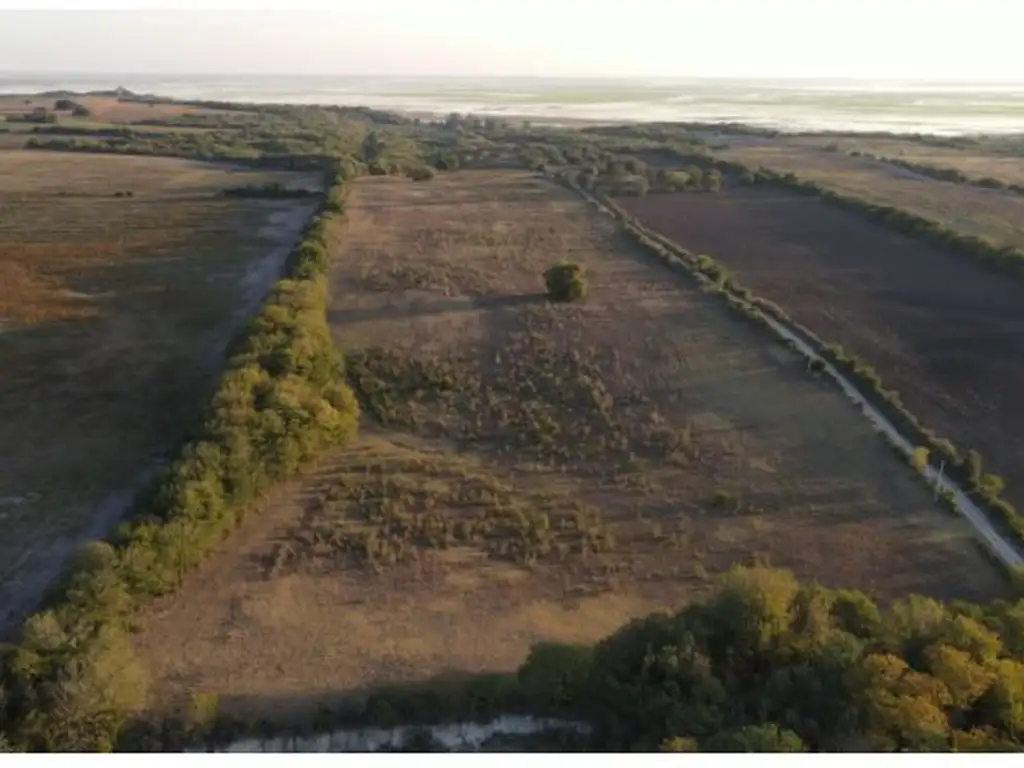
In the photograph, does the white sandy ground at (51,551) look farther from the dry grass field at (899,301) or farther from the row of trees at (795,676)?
the dry grass field at (899,301)

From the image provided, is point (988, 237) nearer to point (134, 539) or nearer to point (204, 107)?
point (134, 539)

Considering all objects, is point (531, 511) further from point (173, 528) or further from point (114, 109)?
point (114, 109)

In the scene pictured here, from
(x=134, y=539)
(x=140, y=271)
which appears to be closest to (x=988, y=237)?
(x=140, y=271)

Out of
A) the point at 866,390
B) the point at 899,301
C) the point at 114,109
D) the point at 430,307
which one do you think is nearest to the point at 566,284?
the point at 430,307

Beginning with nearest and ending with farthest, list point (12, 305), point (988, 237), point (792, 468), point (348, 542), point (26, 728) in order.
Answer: point (26, 728), point (348, 542), point (792, 468), point (12, 305), point (988, 237)

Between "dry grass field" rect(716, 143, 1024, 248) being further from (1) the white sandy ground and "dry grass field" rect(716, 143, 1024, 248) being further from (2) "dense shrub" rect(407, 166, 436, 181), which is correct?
(1) the white sandy ground

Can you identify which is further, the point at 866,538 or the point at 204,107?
the point at 204,107

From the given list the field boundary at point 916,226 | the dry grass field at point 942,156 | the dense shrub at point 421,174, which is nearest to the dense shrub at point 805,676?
the field boundary at point 916,226
